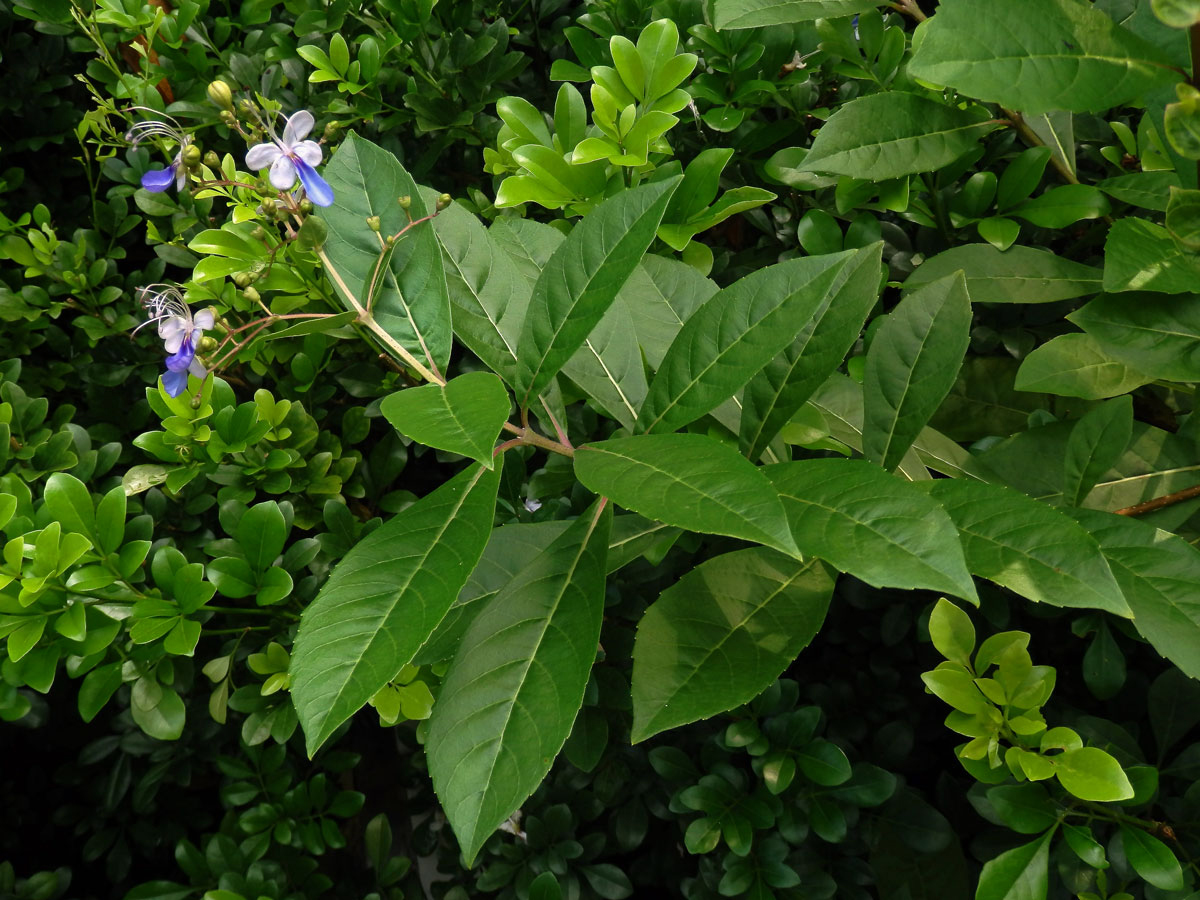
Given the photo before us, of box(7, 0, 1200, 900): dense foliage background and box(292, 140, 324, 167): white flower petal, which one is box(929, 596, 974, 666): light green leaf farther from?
box(292, 140, 324, 167): white flower petal

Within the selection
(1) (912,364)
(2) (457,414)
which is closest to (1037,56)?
(1) (912,364)

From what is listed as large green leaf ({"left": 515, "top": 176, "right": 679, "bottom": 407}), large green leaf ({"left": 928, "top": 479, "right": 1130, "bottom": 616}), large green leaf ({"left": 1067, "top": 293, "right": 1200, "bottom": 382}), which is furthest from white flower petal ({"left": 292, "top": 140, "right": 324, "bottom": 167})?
large green leaf ({"left": 1067, "top": 293, "right": 1200, "bottom": 382})

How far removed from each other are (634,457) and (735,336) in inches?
5.7

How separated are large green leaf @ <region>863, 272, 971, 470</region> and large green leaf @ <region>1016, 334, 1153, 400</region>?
0.13 meters

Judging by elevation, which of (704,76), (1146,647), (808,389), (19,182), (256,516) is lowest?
(1146,647)

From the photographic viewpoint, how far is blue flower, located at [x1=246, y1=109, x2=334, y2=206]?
2.57 feet

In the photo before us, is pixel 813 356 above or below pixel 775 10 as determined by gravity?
below

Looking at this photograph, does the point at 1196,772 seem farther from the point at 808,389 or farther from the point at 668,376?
the point at 668,376

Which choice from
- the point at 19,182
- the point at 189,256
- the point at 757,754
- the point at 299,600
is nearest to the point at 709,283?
the point at 757,754

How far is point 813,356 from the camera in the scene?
759 mm

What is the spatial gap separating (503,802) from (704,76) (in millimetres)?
906

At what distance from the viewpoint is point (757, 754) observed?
0.98 metres

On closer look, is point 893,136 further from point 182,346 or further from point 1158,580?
point 182,346

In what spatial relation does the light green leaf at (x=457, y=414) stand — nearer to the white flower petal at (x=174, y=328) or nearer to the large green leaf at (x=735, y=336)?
the large green leaf at (x=735, y=336)
